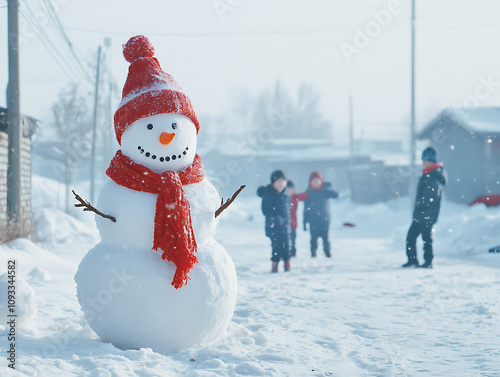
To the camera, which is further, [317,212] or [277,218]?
[317,212]

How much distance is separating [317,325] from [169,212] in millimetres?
1918

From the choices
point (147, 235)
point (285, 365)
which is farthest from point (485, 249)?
point (147, 235)

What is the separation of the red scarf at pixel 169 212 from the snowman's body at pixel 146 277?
2.6 inches

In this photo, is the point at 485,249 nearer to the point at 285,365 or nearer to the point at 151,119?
the point at 285,365

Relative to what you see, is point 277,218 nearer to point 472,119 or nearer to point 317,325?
point 317,325

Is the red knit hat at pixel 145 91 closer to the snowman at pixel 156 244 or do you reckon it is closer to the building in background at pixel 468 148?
the snowman at pixel 156 244

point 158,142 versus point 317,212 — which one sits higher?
point 158,142

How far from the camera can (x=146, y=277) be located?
3.39 m

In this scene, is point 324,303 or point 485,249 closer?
point 324,303

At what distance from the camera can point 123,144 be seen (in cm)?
371

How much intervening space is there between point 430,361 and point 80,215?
1498cm

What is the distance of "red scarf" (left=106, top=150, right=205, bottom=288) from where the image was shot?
3381 millimetres

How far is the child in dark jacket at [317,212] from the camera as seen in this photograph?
30.2 feet

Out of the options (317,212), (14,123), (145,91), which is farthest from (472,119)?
(145,91)
